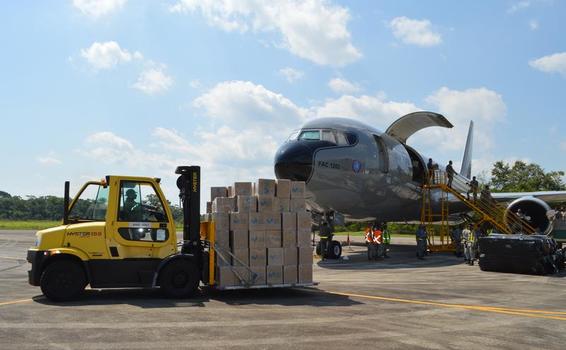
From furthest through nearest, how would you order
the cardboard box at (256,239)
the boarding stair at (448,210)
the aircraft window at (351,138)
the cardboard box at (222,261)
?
1. the boarding stair at (448,210)
2. the aircraft window at (351,138)
3. the cardboard box at (256,239)
4. the cardboard box at (222,261)

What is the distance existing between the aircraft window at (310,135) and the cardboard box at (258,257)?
8.26m

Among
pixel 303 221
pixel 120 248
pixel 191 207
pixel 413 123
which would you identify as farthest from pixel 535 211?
pixel 120 248

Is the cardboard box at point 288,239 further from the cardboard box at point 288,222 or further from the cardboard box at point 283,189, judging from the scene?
the cardboard box at point 283,189

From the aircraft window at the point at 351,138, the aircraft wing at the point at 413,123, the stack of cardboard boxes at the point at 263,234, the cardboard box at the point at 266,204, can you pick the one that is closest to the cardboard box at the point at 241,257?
the stack of cardboard boxes at the point at 263,234

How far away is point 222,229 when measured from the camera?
34.9 ft

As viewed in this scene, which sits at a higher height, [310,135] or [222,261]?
[310,135]

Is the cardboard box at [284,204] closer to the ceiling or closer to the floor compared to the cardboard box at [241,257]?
closer to the ceiling

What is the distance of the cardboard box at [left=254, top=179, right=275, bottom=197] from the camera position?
35.7 ft

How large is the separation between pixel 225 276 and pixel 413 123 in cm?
1644

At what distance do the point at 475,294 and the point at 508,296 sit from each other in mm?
654

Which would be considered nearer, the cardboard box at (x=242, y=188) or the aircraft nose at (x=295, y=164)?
the cardboard box at (x=242, y=188)

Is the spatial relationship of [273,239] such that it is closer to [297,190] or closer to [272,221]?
[272,221]

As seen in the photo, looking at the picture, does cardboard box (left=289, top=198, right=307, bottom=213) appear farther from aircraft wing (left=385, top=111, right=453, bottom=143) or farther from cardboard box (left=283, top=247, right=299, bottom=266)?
aircraft wing (left=385, top=111, right=453, bottom=143)

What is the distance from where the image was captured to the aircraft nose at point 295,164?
17.6 m
